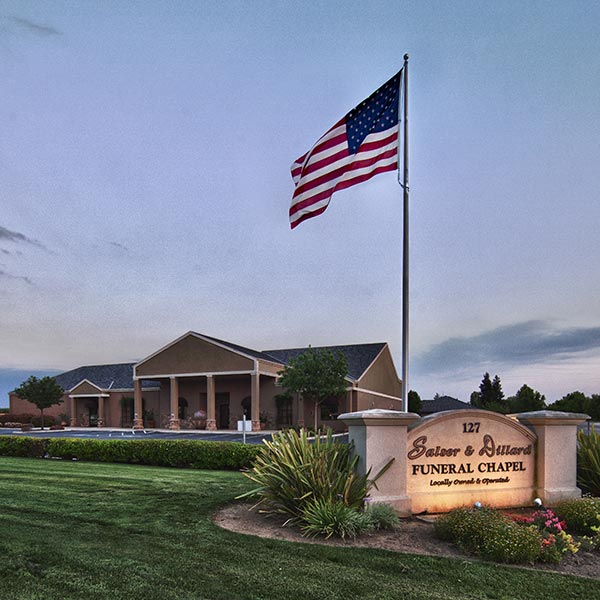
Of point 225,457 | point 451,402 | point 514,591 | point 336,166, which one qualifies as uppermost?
point 336,166

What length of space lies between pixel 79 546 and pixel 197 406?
123 ft

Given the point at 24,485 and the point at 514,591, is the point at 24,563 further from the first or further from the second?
the point at 24,485

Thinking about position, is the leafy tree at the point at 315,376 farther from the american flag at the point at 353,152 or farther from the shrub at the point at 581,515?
the shrub at the point at 581,515

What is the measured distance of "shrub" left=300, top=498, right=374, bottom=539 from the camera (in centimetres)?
689

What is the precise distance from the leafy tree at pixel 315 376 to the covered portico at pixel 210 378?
440 centimetres

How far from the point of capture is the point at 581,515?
749cm

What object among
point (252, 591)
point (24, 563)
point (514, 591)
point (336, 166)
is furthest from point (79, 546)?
point (336, 166)

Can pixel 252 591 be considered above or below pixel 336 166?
below

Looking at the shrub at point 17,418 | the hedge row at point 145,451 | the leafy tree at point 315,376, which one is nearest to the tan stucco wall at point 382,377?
the leafy tree at point 315,376

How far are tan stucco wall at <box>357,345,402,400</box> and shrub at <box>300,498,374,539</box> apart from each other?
3178cm

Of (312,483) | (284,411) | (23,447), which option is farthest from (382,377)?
(312,483)

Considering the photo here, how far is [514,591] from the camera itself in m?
5.12

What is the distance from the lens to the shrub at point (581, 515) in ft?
24.2

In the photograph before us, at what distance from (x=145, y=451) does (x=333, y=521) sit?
419 inches
